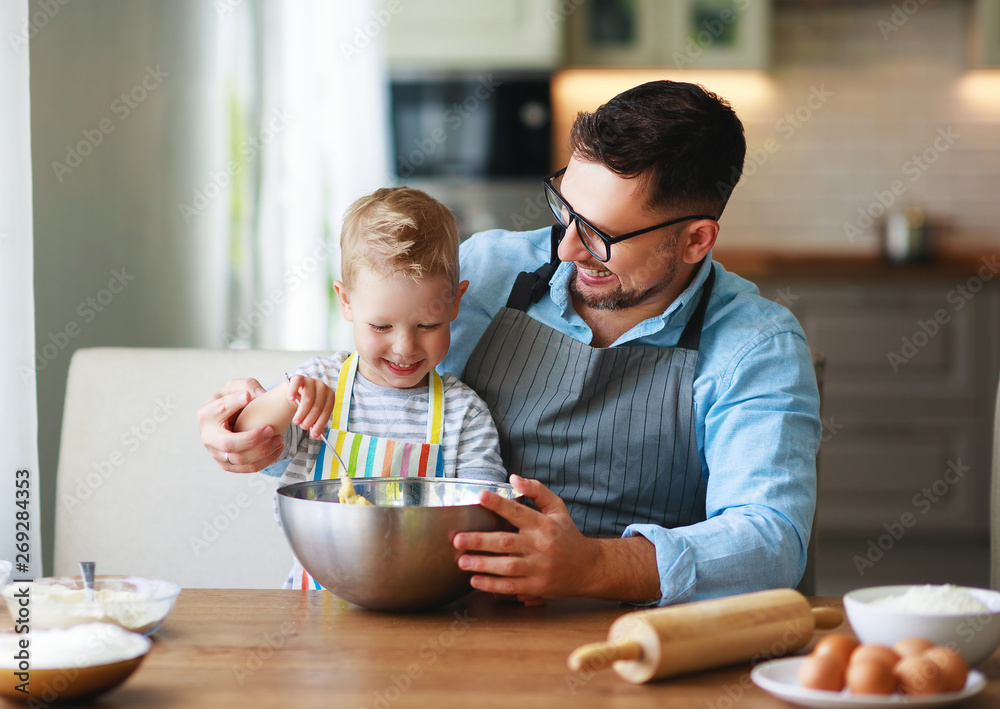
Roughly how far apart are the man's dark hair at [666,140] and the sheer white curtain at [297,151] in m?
2.06

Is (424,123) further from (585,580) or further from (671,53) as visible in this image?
(585,580)

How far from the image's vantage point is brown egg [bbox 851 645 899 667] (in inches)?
28.5

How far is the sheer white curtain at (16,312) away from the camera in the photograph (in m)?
1.58

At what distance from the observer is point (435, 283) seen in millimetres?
1358

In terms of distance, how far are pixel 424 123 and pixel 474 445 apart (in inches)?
112

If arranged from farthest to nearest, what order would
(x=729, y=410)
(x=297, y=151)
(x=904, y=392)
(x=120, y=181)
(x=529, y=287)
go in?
1. (x=904, y=392)
2. (x=297, y=151)
3. (x=120, y=181)
4. (x=529, y=287)
5. (x=729, y=410)

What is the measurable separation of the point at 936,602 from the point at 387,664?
1.50 feet

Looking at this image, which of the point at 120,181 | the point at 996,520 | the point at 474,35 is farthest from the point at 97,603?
the point at 474,35

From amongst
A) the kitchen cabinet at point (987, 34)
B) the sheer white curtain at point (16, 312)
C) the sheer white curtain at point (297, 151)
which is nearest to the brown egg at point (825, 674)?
the sheer white curtain at point (16, 312)

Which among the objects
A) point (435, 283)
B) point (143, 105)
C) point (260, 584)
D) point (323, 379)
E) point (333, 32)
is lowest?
point (260, 584)

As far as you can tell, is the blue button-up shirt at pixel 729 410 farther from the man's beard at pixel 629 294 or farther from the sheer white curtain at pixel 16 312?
the sheer white curtain at pixel 16 312

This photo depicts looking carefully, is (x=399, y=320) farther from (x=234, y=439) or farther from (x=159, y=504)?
(x=159, y=504)

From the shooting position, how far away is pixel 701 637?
81 cm

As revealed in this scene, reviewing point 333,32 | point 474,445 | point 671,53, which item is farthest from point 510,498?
point 671,53
